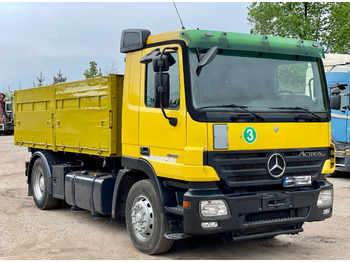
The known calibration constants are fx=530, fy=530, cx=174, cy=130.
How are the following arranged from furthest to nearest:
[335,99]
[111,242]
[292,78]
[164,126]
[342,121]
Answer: [342,121]
[111,242]
[335,99]
[292,78]
[164,126]

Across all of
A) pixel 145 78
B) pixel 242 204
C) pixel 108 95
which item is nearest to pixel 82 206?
pixel 108 95

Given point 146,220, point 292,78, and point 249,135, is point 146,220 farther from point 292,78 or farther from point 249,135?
point 292,78

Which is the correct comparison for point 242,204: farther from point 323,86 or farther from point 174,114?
point 323,86

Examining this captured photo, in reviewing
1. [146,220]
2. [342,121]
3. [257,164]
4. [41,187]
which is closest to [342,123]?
[342,121]

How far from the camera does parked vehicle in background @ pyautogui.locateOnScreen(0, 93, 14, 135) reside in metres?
37.6

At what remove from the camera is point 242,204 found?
5805 mm

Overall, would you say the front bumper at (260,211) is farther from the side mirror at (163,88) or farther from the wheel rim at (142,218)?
the side mirror at (163,88)

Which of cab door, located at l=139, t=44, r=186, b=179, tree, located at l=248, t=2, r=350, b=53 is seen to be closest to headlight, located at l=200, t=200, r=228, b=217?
cab door, located at l=139, t=44, r=186, b=179

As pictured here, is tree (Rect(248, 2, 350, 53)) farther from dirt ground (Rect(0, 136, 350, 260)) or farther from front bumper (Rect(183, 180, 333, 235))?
front bumper (Rect(183, 180, 333, 235))

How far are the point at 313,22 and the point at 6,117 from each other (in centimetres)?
2220

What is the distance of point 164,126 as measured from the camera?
20.1 ft

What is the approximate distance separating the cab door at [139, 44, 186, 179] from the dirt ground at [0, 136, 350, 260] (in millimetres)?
1203

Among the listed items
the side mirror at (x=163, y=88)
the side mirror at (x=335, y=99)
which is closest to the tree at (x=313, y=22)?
the side mirror at (x=335, y=99)

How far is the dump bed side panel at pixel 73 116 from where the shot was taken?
7.54m
